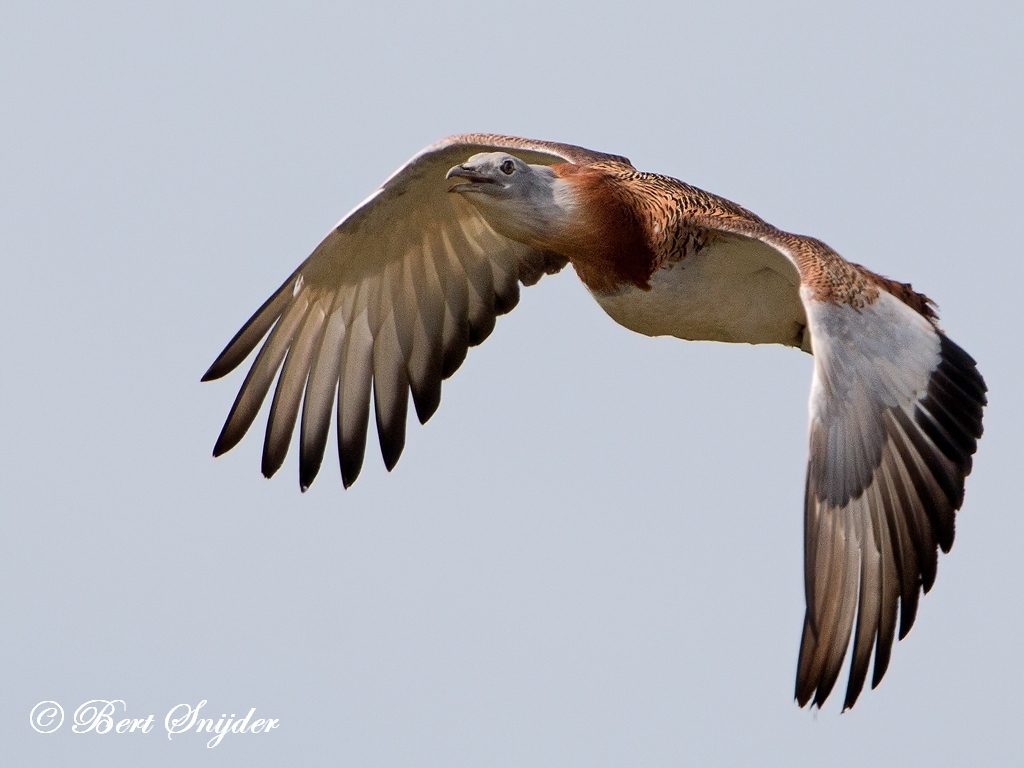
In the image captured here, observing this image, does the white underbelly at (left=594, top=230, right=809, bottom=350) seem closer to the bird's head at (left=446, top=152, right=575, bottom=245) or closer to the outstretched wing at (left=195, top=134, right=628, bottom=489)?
the bird's head at (left=446, top=152, right=575, bottom=245)

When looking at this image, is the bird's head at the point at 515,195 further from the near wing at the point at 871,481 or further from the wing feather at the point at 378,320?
the near wing at the point at 871,481

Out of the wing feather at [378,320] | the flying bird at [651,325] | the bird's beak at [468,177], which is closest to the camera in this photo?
the flying bird at [651,325]

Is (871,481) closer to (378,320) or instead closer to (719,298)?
(719,298)

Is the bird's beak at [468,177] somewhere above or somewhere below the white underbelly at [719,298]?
above

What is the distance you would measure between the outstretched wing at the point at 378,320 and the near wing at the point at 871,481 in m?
3.28

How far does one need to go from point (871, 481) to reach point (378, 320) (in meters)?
4.69

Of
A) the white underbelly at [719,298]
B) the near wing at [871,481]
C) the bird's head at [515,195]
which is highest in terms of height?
the bird's head at [515,195]

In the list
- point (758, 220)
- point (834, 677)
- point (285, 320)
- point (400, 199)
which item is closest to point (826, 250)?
point (758, 220)

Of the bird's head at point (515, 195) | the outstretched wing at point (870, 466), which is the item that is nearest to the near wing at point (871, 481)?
the outstretched wing at point (870, 466)

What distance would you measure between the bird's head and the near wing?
2.07 metres

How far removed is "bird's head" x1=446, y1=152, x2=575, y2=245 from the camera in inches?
436

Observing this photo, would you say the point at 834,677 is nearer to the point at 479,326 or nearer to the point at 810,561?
the point at 810,561

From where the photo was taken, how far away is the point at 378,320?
13.2 m

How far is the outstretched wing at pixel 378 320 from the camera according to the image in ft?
41.8
